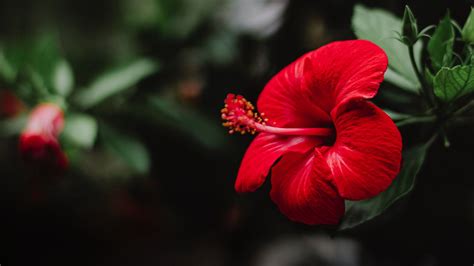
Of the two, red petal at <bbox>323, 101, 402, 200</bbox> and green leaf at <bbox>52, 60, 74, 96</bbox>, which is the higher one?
green leaf at <bbox>52, 60, 74, 96</bbox>

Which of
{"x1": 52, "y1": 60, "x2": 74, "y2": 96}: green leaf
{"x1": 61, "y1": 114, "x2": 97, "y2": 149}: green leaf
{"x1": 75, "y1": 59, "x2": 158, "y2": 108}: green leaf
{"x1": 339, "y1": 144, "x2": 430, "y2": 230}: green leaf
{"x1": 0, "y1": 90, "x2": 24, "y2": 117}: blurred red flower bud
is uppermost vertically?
{"x1": 0, "y1": 90, "x2": 24, "y2": 117}: blurred red flower bud

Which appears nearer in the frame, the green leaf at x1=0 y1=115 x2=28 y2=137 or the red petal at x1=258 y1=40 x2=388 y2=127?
the red petal at x1=258 y1=40 x2=388 y2=127

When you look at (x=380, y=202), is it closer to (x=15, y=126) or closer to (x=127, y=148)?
(x=127, y=148)

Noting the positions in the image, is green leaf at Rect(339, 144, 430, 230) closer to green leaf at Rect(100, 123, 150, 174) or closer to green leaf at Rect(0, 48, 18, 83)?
green leaf at Rect(100, 123, 150, 174)

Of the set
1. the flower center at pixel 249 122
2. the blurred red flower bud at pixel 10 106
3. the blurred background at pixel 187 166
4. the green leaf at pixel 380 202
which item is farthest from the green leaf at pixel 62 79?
the green leaf at pixel 380 202

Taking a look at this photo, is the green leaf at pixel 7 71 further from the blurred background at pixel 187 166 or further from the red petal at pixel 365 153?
the red petal at pixel 365 153

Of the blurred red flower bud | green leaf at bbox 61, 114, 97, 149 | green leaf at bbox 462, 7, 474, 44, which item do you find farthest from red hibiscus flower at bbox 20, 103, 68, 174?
green leaf at bbox 462, 7, 474, 44

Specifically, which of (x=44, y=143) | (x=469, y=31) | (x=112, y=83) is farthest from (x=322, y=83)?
(x=112, y=83)
